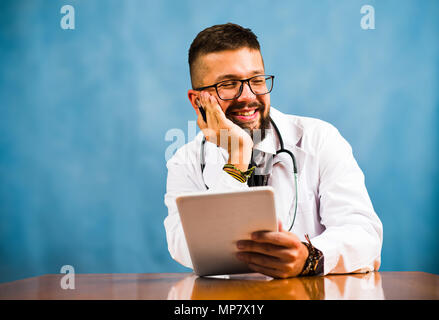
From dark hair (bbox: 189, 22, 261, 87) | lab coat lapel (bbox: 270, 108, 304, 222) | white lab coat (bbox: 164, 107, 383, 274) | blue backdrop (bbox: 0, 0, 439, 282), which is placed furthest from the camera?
blue backdrop (bbox: 0, 0, 439, 282)

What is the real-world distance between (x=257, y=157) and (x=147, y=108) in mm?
1131

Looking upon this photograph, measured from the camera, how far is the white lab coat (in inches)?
44.3

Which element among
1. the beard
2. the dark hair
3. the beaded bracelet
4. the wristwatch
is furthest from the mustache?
the wristwatch

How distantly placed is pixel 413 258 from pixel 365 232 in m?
1.45

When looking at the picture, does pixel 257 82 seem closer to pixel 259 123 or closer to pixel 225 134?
pixel 259 123

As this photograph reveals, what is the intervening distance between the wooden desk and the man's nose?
0.80m

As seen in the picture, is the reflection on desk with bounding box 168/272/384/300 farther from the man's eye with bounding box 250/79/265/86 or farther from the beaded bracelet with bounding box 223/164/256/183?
the man's eye with bounding box 250/79/265/86

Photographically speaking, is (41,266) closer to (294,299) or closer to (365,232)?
(365,232)

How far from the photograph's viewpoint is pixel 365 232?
3.69ft

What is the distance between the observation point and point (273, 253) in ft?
2.83

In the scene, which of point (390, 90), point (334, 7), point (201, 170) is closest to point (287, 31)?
point (334, 7)

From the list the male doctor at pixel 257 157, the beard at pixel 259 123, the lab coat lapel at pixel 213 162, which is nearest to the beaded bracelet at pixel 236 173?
the male doctor at pixel 257 157

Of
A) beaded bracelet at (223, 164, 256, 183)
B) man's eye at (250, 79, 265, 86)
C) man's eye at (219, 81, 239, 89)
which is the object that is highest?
man's eye at (250, 79, 265, 86)
